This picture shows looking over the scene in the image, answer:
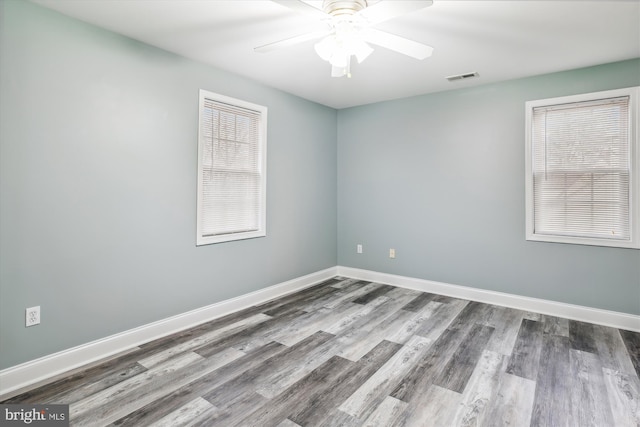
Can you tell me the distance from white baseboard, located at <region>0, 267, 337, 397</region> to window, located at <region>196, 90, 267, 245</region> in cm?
69

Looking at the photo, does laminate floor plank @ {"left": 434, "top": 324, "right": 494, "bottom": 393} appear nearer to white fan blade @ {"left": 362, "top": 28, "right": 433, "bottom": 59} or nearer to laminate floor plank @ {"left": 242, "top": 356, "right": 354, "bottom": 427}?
laminate floor plank @ {"left": 242, "top": 356, "right": 354, "bottom": 427}

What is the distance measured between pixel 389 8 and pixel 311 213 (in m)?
3.11

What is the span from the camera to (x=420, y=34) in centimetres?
261

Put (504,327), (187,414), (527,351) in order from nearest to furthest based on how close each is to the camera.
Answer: (187,414)
(527,351)
(504,327)

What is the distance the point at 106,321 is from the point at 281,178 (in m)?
2.32

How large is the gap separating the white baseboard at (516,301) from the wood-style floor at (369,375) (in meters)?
0.12

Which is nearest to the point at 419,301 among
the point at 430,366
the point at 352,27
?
the point at 430,366

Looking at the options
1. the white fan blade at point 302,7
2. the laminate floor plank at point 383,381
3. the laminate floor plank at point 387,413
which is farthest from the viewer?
the laminate floor plank at point 383,381

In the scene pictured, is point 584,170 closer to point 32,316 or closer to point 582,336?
point 582,336

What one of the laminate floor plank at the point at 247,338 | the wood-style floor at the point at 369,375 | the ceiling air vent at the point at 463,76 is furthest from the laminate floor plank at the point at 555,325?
the ceiling air vent at the point at 463,76

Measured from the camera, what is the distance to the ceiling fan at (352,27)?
69.5 inches

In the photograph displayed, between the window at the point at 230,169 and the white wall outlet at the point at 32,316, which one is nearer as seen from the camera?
the white wall outlet at the point at 32,316

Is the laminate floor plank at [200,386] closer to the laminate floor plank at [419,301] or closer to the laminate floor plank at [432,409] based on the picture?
the laminate floor plank at [432,409]

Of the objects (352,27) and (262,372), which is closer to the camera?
(352,27)
